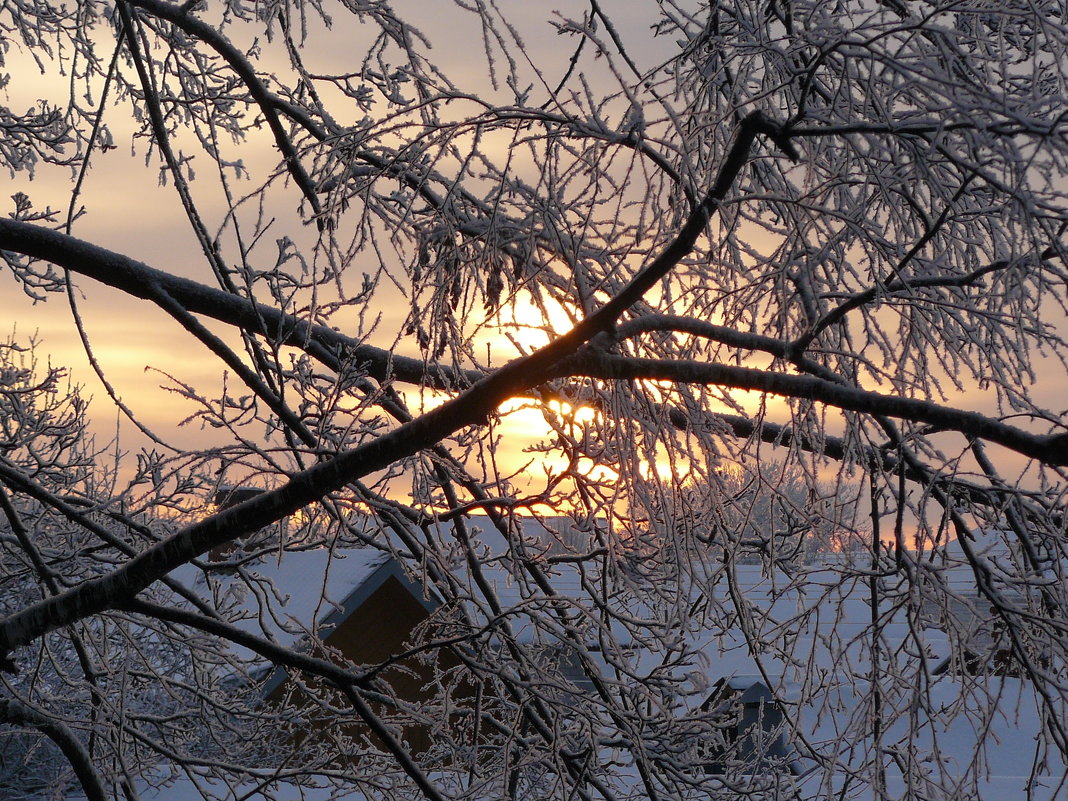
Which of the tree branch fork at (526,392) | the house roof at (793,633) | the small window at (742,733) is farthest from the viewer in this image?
the small window at (742,733)

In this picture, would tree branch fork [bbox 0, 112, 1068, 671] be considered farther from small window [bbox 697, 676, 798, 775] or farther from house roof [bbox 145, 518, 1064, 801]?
small window [bbox 697, 676, 798, 775]

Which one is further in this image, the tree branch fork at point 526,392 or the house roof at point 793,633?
the house roof at point 793,633

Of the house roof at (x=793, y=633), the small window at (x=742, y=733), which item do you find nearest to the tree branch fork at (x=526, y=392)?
the house roof at (x=793, y=633)

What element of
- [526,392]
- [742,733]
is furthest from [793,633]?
[742,733]

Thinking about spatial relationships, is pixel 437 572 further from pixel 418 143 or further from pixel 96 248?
pixel 418 143

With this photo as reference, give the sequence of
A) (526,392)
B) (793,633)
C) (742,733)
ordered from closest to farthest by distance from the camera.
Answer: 1. (526,392)
2. (793,633)
3. (742,733)

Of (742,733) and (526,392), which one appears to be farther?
(742,733)

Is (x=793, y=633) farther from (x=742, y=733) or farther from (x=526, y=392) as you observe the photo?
(x=742, y=733)

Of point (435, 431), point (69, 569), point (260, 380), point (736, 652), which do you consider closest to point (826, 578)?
point (736, 652)

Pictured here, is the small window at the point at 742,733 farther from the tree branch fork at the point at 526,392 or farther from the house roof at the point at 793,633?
the tree branch fork at the point at 526,392

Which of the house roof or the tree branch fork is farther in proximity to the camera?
the house roof

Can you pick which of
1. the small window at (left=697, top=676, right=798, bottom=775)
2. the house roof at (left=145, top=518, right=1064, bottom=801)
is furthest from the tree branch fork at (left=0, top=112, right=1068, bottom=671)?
the small window at (left=697, top=676, right=798, bottom=775)

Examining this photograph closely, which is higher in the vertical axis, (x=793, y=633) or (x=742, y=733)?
(x=742, y=733)

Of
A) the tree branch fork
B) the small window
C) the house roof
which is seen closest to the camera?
the tree branch fork
